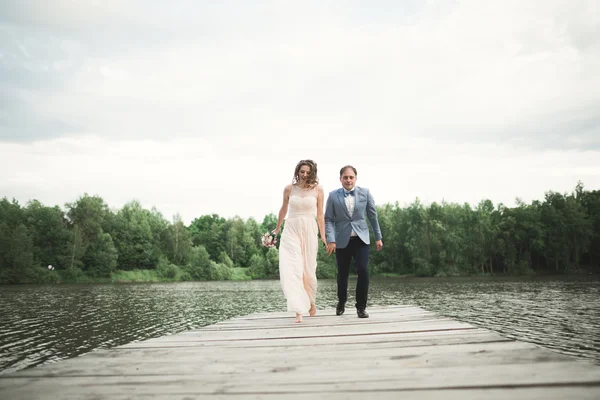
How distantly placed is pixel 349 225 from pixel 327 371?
3888 mm

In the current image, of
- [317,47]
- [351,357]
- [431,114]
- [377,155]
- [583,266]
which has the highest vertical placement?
[317,47]

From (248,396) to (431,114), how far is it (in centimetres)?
8692

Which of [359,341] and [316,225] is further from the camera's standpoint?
[316,225]

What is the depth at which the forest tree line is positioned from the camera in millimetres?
65375

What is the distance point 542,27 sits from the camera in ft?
174

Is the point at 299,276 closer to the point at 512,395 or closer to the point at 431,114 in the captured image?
the point at 512,395

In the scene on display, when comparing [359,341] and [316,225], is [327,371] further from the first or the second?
[316,225]

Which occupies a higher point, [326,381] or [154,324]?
[326,381]

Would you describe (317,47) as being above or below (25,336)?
above

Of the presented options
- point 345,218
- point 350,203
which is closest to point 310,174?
point 350,203

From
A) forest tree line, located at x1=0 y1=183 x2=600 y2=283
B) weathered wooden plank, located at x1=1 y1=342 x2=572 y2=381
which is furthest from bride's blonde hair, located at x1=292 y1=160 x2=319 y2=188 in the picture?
forest tree line, located at x1=0 y1=183 x2=600 y2=283

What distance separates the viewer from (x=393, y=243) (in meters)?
72.7

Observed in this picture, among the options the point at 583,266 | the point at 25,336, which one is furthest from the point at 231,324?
the point at 583,266

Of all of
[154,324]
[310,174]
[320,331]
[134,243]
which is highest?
[310,174]
